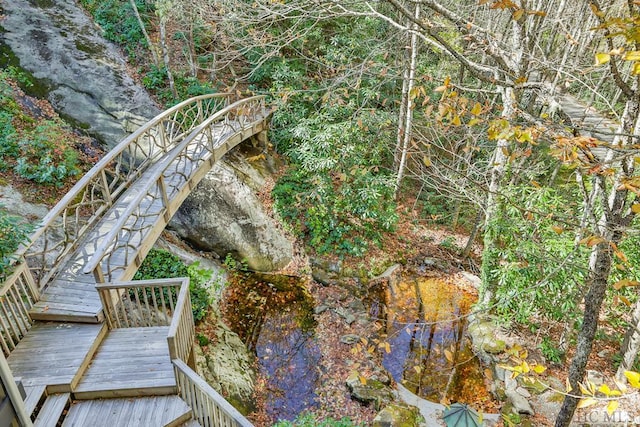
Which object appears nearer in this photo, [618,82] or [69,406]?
[618,82]

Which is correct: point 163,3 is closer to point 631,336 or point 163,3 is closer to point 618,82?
point 618,82

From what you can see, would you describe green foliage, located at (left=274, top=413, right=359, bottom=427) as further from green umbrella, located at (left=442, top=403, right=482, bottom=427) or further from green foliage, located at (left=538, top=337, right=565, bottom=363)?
green foliage, located at (left=538, top=337, right=565, bottom=363)

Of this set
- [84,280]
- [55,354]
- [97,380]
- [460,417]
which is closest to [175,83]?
[84,280]

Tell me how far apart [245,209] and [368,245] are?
434 centimetres

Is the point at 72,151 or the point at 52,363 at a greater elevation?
the point at 72,151

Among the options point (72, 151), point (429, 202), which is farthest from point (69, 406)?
point (429, 202)

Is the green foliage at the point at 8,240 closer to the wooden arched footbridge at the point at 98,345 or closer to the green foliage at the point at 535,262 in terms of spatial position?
the wooden arched footbridge at the point at 98,345

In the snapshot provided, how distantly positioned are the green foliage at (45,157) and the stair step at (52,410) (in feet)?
19.2

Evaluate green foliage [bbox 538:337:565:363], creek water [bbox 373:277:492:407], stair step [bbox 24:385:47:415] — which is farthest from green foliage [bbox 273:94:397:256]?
stair step [bbox 24:385:47:415]

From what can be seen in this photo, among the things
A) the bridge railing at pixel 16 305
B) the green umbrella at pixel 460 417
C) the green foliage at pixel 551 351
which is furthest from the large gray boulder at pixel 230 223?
the green foliage at pixel 551 351

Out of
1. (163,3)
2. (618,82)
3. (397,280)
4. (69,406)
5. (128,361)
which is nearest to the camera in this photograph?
(618,82)

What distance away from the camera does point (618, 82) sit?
4.00 meters

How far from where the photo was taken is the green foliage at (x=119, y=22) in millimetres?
13164

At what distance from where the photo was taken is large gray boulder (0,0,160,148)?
10.5 metres
